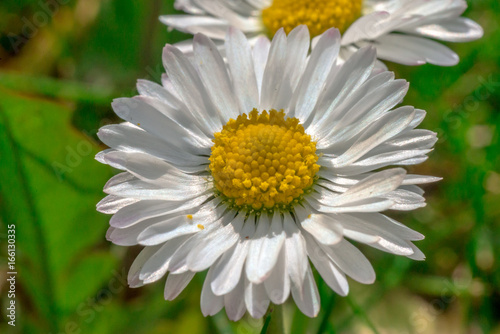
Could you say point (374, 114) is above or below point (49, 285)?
above

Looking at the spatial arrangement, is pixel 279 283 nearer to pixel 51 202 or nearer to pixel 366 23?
pixel 366 23

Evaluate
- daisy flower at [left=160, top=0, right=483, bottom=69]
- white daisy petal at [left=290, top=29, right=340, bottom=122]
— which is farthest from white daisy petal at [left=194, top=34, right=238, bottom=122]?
daisy flower at [left=160, top=0, right=483, bottom=69]

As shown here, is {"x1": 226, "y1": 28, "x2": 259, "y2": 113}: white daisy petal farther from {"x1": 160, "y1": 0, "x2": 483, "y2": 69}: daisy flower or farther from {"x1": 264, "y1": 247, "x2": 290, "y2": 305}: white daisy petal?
{"x1": 264, "y1": 247, "x2": 290, "y2": 305}: white daisy petal

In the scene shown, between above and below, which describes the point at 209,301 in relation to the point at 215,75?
below

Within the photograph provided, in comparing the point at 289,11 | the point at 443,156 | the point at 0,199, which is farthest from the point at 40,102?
the point at 443,156

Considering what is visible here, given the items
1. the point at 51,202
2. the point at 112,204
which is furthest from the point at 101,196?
the point at 112,204

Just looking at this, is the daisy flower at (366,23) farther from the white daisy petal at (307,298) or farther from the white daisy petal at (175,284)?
the white daisy petal at (175,284)

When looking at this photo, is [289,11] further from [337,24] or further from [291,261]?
[291,261]
